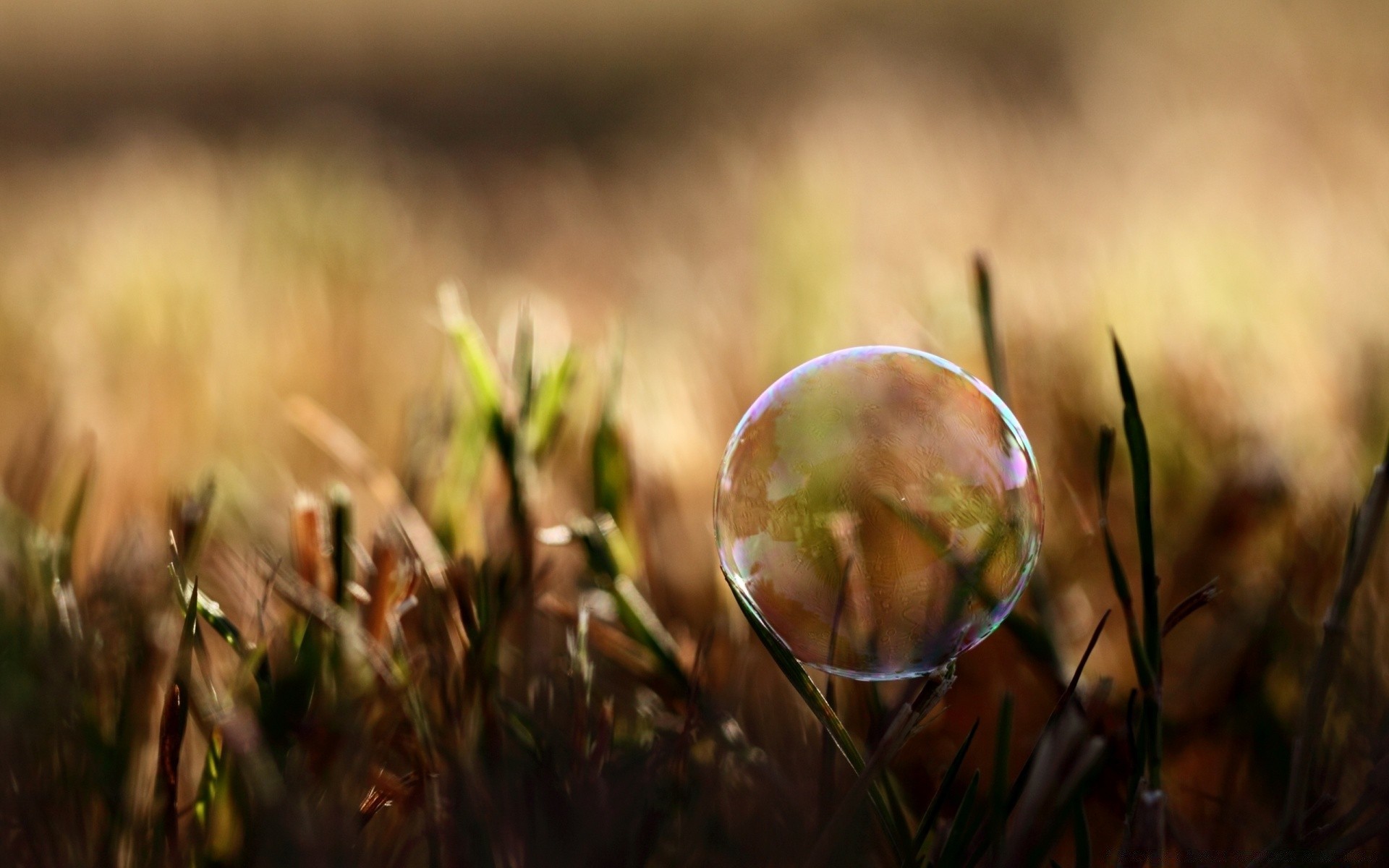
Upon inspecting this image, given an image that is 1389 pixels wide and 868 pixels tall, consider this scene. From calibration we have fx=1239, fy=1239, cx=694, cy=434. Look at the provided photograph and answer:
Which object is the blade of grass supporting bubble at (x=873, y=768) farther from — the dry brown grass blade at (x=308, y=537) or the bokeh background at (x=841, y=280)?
the dry brown grass blade at (x=308, y=537)

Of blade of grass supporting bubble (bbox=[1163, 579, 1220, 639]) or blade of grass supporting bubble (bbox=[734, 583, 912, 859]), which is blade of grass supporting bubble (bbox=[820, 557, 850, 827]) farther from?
blade of grass supporting bubble (bbox=[1163, 579, 1220, 639])

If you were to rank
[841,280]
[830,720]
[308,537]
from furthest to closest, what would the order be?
[841,280]
[308,537]
[830,720]

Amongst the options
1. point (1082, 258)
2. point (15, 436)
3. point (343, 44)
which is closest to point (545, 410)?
point (15, 436)

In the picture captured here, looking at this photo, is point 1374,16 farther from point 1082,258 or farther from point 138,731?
point 138,731

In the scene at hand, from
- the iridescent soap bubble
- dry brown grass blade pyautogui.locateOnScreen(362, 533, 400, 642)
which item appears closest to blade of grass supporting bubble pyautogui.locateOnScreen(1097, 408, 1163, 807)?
the iridescent soap bubble

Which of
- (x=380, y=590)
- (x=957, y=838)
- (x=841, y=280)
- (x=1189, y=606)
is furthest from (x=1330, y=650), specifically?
(x=841, y=280)

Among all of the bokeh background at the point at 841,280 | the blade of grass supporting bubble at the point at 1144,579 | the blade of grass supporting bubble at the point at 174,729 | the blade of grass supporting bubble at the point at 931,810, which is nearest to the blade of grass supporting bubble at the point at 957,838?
the blade of grass supporting bubble at the point at 931,810

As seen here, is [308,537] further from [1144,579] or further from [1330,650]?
[1330,650]
